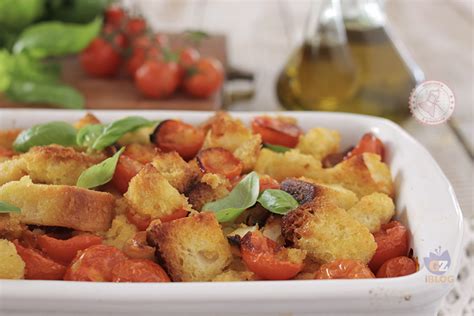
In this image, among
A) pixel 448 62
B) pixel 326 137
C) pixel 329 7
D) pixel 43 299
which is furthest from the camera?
pixel 448 62

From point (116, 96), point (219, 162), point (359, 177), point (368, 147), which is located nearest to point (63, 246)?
point (219, 162)

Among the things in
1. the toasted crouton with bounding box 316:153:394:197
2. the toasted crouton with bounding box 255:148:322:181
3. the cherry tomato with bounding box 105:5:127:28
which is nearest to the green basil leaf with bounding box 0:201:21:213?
the toasted crouton with bounding box 255:148:322:181

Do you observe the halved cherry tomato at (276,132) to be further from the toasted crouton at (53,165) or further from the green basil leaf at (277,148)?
the toasted crouton at (53,165)

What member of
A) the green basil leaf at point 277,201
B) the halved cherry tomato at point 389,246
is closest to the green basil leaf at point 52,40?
the green basil leaf at point 277,201

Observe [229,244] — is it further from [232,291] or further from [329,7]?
[329,7]

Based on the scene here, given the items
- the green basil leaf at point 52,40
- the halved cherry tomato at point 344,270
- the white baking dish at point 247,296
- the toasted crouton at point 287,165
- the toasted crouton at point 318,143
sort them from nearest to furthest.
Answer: the white baking dish at point 247,296
the halved cherry tomato at point 344,270
the toasted crouton at point 287,165
the toasted crouton at point 318,143
the green basil leaf at point 52,40

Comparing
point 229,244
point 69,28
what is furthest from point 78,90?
point 229,244
